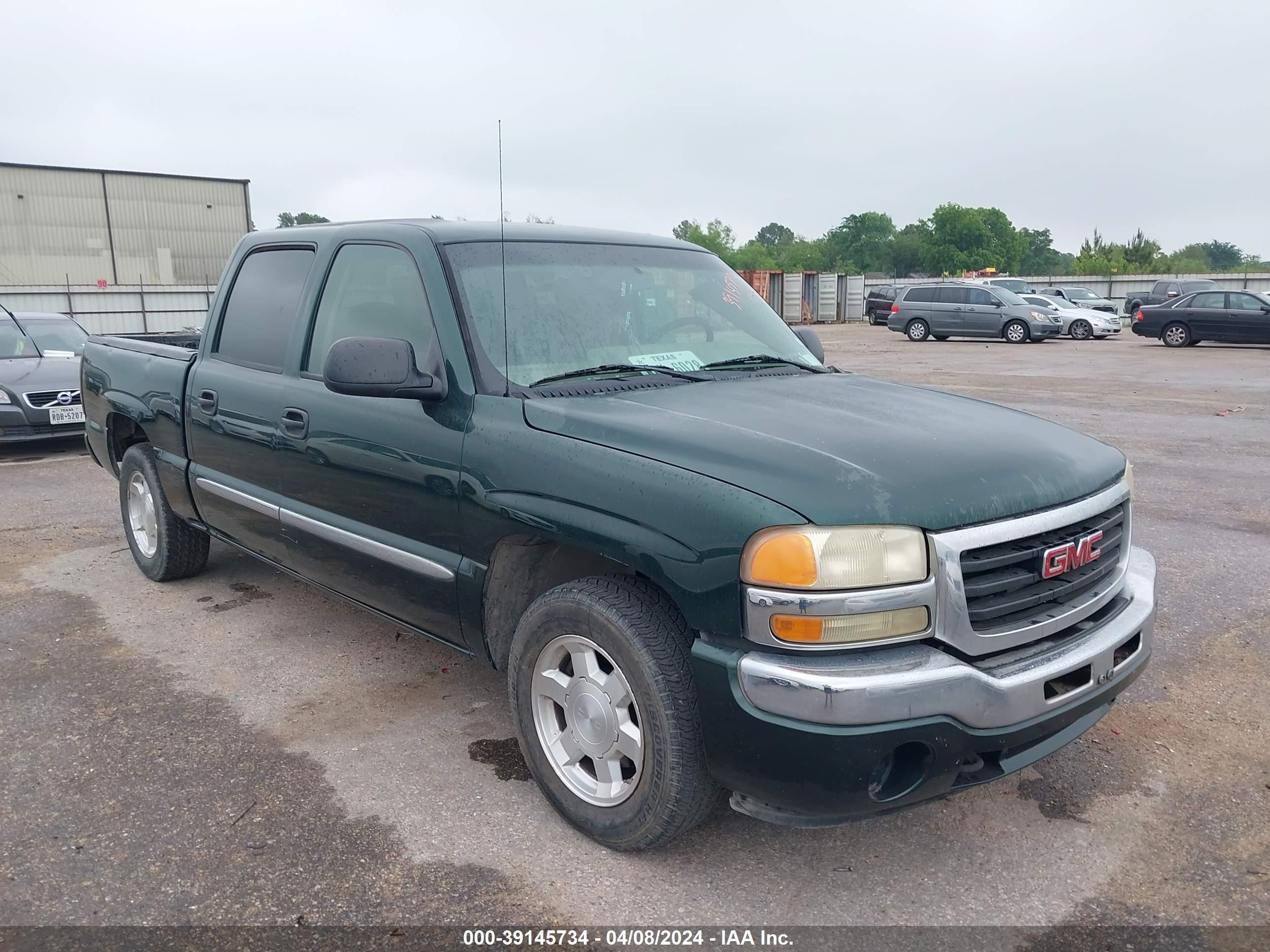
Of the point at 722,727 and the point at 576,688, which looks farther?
the point at 576,688

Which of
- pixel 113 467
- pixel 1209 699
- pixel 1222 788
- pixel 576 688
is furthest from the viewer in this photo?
pixel 113 467

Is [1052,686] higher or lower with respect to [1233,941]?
higher

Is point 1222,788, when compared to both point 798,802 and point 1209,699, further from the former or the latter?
point 798,802

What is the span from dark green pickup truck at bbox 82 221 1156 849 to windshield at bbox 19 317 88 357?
754 cm

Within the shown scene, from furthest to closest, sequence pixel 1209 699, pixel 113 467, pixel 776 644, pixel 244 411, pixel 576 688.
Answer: pixel 113 467
pixel 244 411
pixel 1209 699
pixel 576 688
pixel 776 644

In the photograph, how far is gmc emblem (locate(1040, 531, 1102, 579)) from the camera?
2.61 m

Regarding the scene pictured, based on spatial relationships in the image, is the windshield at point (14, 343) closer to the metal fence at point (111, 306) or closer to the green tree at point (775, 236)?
the metal fence at point (111, 306)

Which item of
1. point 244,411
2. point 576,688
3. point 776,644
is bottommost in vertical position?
point 576,688

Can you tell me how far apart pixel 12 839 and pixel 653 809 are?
190 cm

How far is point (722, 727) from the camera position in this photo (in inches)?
95.3

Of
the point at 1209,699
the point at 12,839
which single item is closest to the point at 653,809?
the point at 12,839

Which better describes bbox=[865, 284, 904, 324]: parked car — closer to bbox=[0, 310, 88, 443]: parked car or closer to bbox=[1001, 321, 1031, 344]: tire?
bbox=[1001, 321, 1031, 344]: tire

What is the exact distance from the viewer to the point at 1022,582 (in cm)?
256

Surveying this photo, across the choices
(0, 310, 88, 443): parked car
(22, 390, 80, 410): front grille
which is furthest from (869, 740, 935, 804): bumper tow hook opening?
(22, 390, 80, 410): front grille
